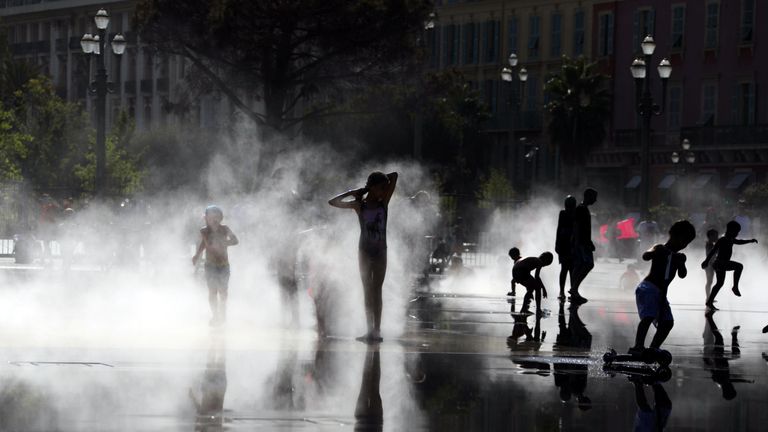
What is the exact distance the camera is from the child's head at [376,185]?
14922 millimetres

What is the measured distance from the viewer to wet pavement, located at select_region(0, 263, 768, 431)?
31.3ft

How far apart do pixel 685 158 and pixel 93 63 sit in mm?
54286

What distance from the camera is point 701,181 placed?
231ft

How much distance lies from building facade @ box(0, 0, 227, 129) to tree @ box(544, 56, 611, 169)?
36571mm

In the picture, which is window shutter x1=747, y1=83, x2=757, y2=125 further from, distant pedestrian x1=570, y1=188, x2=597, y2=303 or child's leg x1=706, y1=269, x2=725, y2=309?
distant pedestrian x1=570, y1=188, x2=597, y2=303

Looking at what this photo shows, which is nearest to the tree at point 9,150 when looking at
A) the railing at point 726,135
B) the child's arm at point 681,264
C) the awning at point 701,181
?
the awning at point 701,181

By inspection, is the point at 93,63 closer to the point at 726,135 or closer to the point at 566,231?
the point at 726,135

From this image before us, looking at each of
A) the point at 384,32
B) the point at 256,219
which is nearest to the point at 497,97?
the point at 384,32

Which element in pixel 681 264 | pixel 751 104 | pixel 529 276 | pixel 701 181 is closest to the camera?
pixel 681 264

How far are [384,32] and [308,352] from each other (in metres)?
33.1

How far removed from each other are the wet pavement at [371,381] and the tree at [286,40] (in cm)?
2805

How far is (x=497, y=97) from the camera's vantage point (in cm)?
8519

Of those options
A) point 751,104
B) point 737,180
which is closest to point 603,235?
point 737,180

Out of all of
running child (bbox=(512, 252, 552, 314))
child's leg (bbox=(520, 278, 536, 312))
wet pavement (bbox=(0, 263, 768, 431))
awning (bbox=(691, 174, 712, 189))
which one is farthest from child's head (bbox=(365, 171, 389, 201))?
awning (bbox=(691, 174, 712, 189))
